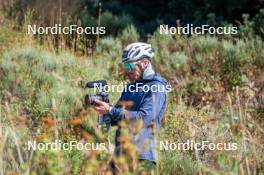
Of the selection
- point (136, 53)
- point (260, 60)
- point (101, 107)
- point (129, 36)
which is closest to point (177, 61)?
point (260, 60)

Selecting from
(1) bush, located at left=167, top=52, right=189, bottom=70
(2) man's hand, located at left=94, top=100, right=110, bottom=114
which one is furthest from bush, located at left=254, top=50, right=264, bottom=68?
(2) man's hand, located at left=94, top=100, right=110, bottom=114

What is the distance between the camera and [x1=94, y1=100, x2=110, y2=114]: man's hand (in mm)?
5212

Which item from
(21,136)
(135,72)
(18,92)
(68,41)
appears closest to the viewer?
(135,72)

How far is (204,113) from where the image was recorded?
8.17m

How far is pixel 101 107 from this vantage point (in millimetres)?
5238

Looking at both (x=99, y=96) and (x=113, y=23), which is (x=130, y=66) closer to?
(x=99, y=96)

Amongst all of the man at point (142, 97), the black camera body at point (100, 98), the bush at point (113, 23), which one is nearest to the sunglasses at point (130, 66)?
the man at point (142, 97)

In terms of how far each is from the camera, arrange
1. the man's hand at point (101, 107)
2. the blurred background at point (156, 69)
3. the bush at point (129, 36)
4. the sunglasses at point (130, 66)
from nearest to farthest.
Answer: the man's hand at point (101, 107) < the sunglasses at point (130, 66) < the blurred background at point (156, 69) < the bush at point (129, 36)

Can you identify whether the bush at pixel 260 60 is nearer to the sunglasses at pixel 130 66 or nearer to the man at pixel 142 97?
the man at pixel 142 97

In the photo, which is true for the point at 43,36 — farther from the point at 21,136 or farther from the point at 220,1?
the point at 21,136

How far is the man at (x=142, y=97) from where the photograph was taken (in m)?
5.01

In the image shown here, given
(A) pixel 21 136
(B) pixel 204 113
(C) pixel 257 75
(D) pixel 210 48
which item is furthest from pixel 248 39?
A: (A) pixel 21 136

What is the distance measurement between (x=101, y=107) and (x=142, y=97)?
0.32 m

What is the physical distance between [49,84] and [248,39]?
4090mm
